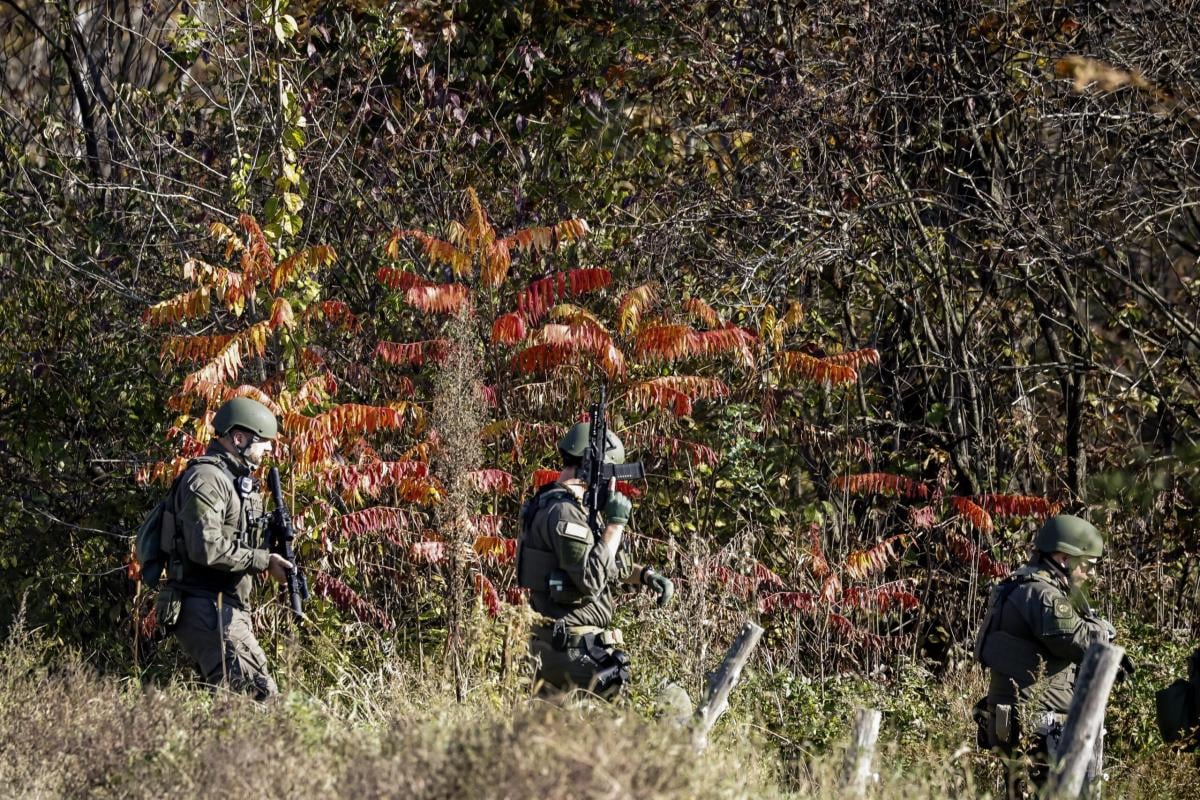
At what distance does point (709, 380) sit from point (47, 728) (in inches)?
192

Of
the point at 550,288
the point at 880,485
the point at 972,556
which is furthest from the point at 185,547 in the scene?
the point at 972,556

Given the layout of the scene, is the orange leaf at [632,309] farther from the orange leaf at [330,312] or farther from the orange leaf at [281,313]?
the orange leaf at [281,313]

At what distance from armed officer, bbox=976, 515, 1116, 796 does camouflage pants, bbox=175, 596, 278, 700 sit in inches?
141

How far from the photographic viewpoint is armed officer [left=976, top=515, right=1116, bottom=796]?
23.8 ft

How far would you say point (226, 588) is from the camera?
7406mm

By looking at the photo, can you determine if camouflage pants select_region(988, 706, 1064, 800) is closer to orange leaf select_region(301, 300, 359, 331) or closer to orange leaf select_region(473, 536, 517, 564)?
orange leaf select_region(473, 536, 517, 564)

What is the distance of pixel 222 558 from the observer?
23.6 feet

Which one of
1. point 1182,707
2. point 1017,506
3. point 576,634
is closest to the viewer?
point 1182,707

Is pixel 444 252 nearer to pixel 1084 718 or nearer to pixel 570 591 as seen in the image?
pixel 570 591

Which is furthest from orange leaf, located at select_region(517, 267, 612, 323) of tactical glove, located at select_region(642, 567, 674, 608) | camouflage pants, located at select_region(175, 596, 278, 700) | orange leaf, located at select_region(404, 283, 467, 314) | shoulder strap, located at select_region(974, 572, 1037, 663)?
shoulder strap, located at select_region(974, 572, 1037, 663)

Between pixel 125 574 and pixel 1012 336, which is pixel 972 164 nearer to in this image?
pixel 1012 336

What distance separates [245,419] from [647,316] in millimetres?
3873

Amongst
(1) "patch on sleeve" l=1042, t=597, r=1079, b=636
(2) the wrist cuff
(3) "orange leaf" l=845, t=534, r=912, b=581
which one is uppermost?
(3) "orange leaf" l=845, t=534, r=912, b=581

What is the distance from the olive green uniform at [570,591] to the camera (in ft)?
23.6
